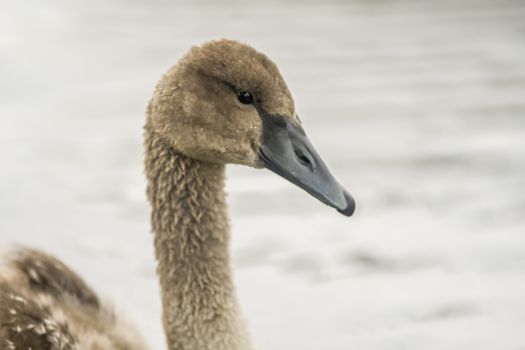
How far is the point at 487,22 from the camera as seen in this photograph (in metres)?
14.4

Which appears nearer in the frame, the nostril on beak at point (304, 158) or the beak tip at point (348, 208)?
the beak tip at point (348, 208)

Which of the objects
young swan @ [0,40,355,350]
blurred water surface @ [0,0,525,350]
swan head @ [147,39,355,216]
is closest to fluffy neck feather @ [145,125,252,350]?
young swan @ [0,40,355,350]

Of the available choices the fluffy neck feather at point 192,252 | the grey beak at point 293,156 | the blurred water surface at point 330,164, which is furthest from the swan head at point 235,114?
the blurred water surface at point 330,164

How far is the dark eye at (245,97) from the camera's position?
6270mm

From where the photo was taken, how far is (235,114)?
6.32 metres

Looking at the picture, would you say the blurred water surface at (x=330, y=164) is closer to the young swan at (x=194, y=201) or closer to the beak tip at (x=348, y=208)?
the young swan at (x=194, y=201)

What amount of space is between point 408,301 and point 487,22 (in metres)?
6.64

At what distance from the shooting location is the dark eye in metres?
6.27

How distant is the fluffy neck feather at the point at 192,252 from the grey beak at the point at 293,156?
1.35ft

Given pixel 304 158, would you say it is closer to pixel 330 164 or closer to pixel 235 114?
pixel 235 114

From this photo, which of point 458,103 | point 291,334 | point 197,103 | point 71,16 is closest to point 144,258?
point 291,334

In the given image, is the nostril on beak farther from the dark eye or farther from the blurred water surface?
the blurred water surface

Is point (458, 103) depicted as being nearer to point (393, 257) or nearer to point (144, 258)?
point (393, 257)

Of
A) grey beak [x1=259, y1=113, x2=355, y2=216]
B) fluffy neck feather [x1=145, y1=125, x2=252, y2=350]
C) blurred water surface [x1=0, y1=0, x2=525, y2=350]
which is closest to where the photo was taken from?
grey beak [x1=259, y1=113, x2=355, y2=216]
